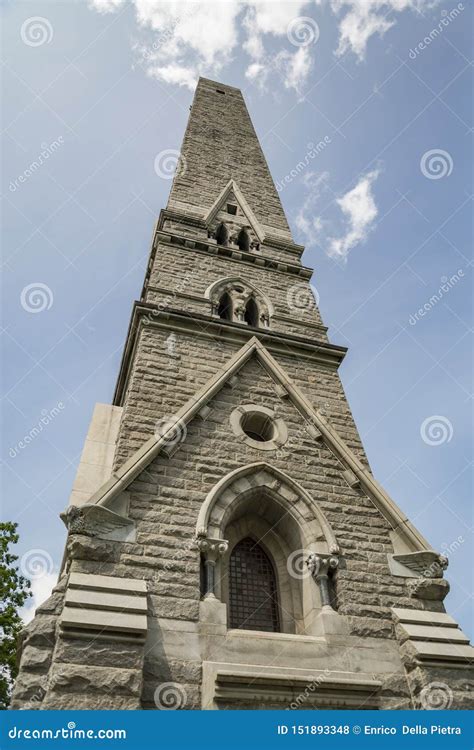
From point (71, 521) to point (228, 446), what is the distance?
309 cm

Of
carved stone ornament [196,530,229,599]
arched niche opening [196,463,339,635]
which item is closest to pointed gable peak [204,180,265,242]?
arched niche opening [196,463,339,635]

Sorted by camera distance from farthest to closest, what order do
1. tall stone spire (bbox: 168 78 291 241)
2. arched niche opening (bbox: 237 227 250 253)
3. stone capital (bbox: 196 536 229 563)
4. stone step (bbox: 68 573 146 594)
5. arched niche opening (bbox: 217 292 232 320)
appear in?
tall stone spire (bbox: 168 78 291 241) < arched niche opening (bbox: 237 227 250 253) < arched niche opening (bbox: 217 292 232 320) < stone capital (bbox: 196 536 229 563) < stone step (bbox: 68 573 146 594)

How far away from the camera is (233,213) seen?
18125 mm

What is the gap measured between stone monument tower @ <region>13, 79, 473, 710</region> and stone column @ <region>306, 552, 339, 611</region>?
0.02m

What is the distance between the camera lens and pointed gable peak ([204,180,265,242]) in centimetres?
1711

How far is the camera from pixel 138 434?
9.63 meters

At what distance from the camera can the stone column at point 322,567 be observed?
834 centimetres

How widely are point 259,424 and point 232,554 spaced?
2.59 meters

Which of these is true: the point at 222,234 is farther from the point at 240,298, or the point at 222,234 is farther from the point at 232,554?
the point at 232,554

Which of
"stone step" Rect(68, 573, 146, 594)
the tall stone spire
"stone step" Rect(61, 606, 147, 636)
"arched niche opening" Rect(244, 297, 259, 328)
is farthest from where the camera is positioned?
the tall stone spire

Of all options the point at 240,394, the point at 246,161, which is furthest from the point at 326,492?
the point at 246,161

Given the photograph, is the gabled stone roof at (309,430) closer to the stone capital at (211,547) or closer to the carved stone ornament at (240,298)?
the stone capital at (211,547)

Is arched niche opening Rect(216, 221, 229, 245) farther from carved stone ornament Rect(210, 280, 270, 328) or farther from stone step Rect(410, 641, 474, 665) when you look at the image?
stone step Rect(410, 641, 474, 665)

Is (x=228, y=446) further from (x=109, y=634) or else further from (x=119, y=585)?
(x=109, y=634)
